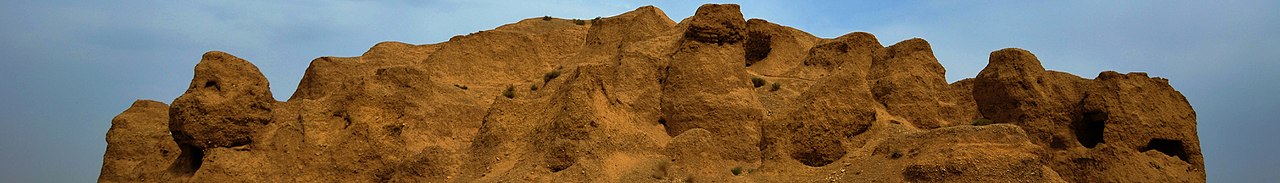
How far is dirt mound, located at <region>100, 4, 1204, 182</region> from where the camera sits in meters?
24.1

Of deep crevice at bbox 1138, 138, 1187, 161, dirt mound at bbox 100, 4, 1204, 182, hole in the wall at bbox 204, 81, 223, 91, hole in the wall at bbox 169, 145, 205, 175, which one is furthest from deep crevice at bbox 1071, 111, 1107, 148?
hole in the wall at bbox 169, 145, 205, 175

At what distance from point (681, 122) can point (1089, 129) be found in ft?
37.6

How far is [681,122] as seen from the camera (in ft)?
89.6

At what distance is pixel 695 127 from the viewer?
27.0 meters

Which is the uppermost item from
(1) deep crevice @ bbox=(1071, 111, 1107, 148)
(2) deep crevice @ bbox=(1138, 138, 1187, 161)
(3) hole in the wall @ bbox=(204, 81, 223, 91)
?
(3) hole in the wall @ bbox=(204, 81, 223, 91)

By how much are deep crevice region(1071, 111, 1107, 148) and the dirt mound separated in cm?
4

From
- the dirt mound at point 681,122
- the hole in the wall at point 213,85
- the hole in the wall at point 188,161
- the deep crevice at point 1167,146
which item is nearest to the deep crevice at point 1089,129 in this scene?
the dirt mound at point 681,122

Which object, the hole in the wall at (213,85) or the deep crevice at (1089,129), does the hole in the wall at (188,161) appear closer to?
the hole in the wall at (213,85)

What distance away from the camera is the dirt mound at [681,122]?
79.2 ft

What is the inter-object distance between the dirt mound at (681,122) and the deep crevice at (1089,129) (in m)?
0.04

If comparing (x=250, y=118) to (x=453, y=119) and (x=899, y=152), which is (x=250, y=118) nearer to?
(x=453, y=119)

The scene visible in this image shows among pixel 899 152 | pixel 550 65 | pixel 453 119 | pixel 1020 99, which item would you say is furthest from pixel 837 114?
pixel 550 65

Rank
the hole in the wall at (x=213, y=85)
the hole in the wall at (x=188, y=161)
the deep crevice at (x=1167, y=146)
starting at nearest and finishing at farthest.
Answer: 1. the hole in the wall at (x=188, y=161)
2. the hole in the wall at (x=213, y=85)
3. the deep crevice at (x=1167, y=146)

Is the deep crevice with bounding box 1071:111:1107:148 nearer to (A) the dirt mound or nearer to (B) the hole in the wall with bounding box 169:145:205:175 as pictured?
(A) the dirt mound
